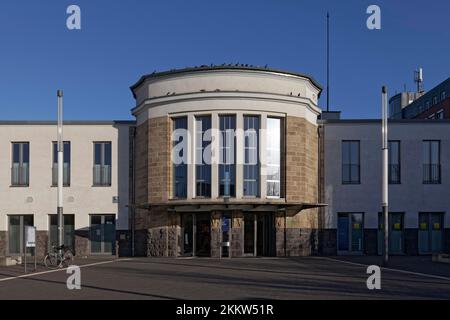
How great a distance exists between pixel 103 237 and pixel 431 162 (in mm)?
19422

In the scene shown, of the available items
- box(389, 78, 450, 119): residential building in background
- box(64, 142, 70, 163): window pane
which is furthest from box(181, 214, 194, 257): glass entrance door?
box(389, 78, 450, 119): residential building in background

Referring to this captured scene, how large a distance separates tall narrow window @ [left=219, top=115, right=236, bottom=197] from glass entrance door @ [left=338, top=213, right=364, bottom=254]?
7.44 metres

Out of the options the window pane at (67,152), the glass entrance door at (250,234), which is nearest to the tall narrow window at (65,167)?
the window pane at (67,152)

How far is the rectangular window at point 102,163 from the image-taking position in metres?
34.3

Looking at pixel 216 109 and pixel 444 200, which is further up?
pixel 216 109

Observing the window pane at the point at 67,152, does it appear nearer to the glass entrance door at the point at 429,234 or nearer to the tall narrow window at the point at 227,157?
the tall narrow window at the point at 227,157

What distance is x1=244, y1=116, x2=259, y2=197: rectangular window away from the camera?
30578mm

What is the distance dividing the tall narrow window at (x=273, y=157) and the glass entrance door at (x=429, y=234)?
30.0ft

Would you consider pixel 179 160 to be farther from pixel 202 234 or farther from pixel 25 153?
pixel 25 153

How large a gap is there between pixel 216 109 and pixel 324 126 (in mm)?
7227

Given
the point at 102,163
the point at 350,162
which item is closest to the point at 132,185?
the point at 102,163
